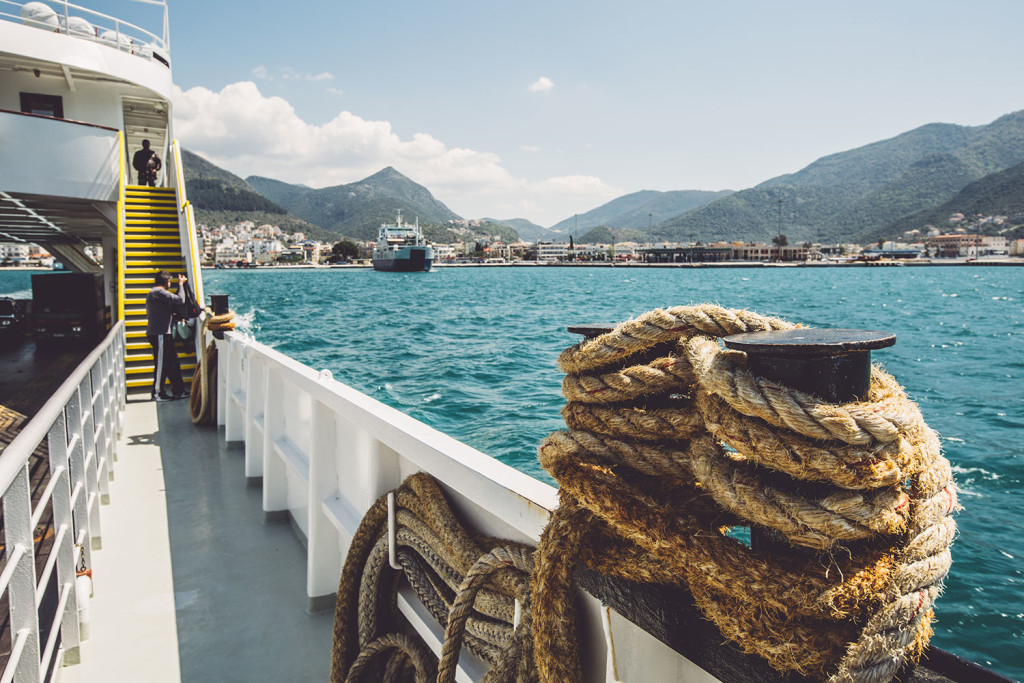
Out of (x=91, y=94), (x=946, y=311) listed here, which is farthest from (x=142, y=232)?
(x=946, y=311)

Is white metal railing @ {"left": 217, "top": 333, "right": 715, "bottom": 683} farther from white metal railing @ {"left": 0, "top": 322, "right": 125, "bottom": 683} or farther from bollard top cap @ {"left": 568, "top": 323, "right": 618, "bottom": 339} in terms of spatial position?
white metal railing @ {"left": 0, "top": 322, "right": 125, "bottom": 683}

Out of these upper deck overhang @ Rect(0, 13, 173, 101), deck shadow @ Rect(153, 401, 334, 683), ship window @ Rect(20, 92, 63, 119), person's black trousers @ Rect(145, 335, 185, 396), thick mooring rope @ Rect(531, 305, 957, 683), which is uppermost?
upper deck overhang @ Rect(0, 13, 173, 101)

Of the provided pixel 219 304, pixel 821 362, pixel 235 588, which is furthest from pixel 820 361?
pixel 219 304

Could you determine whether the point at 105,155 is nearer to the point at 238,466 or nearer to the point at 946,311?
the point at 238,466

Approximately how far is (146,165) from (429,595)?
40.4ft

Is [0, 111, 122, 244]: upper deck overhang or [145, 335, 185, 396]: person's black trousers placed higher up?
[0, 111, 122, 244]: upper deck overhang

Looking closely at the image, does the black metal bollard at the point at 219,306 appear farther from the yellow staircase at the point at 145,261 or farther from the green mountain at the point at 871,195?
the green mountain at the point at 871,195

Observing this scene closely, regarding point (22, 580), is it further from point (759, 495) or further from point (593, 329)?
point (759, 495)

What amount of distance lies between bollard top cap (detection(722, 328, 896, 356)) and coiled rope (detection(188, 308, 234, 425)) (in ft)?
17.3

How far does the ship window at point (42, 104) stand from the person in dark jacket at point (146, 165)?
1.92 meters

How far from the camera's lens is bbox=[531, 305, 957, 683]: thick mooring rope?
0.75 m

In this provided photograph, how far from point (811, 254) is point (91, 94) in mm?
130880

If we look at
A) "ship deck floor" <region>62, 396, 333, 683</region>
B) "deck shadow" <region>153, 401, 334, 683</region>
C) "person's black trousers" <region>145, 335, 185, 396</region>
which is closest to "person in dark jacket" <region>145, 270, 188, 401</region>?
"person's black trousers" <region>145, 335, 185, 396</region>

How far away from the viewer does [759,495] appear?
0.82 metres
